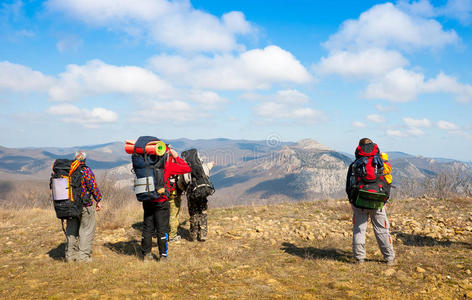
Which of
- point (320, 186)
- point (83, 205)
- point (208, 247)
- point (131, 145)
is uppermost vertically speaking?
point (131, 145)

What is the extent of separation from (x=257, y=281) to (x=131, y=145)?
3123 millimetres

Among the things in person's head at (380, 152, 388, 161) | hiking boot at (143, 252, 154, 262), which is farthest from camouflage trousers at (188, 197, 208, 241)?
person's head at (380, 152, 388, 161)

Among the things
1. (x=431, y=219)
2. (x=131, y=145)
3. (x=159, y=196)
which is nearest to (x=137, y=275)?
(x=159, y=196)

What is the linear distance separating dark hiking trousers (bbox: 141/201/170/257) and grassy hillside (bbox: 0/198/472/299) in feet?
1.05

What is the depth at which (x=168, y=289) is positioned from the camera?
4250 mm

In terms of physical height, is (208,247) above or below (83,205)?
below

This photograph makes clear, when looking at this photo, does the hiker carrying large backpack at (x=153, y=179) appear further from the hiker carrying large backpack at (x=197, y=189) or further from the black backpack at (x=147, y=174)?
the hiker carrying large backpack at (x=197, y=189)

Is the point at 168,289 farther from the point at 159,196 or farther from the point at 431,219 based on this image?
the point at 431,219

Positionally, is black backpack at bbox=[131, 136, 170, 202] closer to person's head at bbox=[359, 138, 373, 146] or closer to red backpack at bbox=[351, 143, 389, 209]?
red backpack at bbox=[351, 143, 389, 209]

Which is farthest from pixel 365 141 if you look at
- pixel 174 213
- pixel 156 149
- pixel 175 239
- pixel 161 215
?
pixel 175 239

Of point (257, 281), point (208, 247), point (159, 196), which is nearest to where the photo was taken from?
point (257, 281)

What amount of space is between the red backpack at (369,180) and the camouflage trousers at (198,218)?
10.9ft

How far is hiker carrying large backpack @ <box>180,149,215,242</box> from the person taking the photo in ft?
21.8

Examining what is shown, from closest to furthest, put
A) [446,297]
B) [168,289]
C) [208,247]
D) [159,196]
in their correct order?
[446,297] < [168,289] < [159,196] < [208,247]
